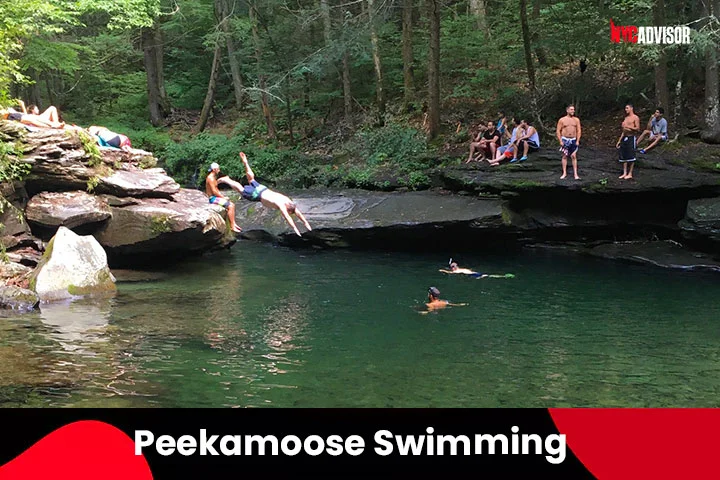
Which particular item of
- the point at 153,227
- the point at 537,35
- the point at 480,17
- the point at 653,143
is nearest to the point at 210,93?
the point at 480,17

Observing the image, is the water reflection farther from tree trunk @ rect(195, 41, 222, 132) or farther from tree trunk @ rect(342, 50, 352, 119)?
tree trunk @ rect(195, 41, 222, 132)

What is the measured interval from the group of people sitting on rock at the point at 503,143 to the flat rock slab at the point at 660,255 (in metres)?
3.60

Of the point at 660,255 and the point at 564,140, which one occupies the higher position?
the point at 564,140

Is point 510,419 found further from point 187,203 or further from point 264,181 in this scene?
point 264,181

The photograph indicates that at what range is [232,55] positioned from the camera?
30000 mm

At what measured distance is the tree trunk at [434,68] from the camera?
70.2ft

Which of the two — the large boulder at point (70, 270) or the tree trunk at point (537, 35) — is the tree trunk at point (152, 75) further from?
the large boulder at point (70, 270)

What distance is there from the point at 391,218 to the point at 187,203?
599 cm

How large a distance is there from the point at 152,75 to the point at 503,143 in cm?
1956

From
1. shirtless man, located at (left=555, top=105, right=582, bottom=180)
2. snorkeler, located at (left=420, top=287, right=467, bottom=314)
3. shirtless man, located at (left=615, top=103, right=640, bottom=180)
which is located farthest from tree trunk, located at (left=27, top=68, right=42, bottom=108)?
shirtless man, located at (left=615, top=103, right=640, bottom=180)

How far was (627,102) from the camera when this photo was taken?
21.0m

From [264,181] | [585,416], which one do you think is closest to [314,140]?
[264,181]

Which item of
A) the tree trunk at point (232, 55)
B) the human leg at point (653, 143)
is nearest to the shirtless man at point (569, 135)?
the human leg at point (653, 143)

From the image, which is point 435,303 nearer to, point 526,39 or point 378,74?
point 526,39
